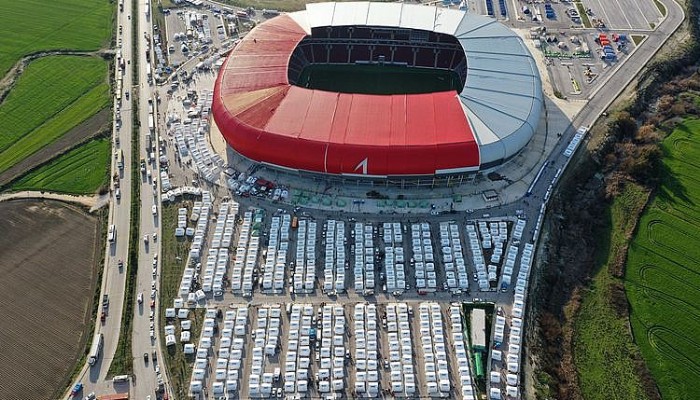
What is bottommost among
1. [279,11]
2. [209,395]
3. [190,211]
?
[209,395]

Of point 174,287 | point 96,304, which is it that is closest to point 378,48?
point 174,287

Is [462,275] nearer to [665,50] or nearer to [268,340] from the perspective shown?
[268,340]

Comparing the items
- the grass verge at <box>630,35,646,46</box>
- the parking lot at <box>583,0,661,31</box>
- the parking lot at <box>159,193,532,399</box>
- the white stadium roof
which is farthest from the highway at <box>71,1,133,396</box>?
the grass verge at <box>630,35,646,46</box>

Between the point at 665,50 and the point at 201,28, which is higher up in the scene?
the point at 201,28

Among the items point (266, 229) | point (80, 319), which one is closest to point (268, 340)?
point (266, 229)

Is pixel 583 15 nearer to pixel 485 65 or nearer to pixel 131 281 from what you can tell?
pixel 485 65

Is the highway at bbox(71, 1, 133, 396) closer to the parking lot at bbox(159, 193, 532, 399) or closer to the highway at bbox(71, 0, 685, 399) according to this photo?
the highway at bbox(71, 0, 685, 399)
